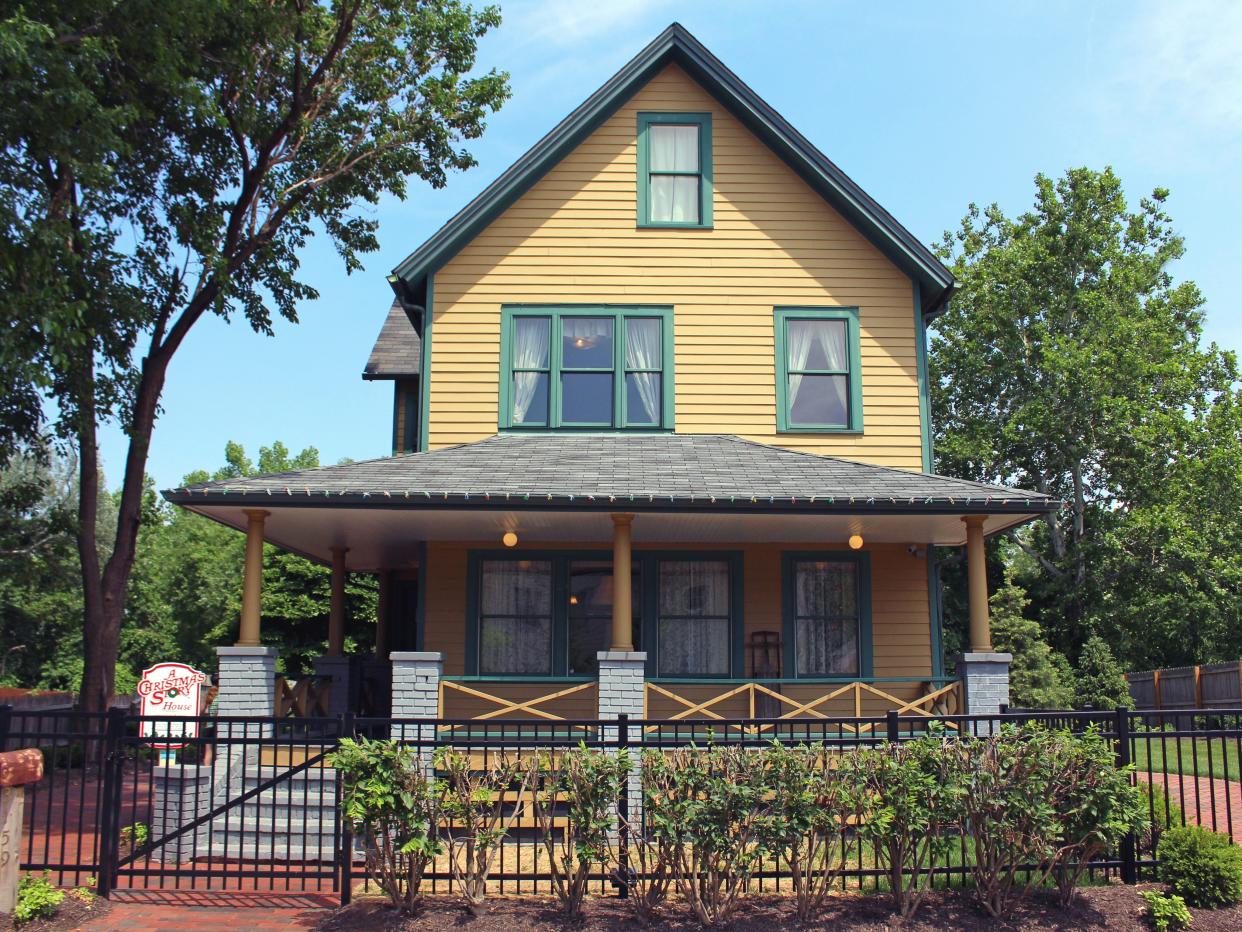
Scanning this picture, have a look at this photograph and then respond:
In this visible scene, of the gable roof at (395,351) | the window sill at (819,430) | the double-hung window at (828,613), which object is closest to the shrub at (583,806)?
the double-hung window at (828,613)

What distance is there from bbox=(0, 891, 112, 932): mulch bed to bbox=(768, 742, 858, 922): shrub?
17.9ft

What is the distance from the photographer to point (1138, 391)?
32.3 meters

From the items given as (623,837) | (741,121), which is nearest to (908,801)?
(623,837)

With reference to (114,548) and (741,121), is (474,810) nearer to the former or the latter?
(741,121)

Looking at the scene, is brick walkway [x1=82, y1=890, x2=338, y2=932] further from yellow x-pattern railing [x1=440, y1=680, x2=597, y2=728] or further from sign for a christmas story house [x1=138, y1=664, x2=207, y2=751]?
yellow x-pattern railing [x1=440, y1=680, x2=597, y2=728]

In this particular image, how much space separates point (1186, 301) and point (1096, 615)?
11.6 m

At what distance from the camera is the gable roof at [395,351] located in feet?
61.0

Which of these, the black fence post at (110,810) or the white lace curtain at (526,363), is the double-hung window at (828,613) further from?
the black fence post at (110,810)

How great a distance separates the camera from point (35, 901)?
814 centimetres

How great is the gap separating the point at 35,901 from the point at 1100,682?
24702 millimetres

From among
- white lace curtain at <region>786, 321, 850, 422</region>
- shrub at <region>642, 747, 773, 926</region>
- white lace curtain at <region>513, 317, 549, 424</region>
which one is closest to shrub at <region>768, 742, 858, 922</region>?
shrub at <region>642, 747, 773, 926</region>

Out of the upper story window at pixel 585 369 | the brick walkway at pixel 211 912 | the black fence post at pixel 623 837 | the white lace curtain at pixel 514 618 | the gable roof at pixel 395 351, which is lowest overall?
the brick walkway at pixel 211 912

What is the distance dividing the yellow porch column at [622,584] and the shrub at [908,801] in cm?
412

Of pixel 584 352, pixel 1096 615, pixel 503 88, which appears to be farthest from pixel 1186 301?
pixel 584 352
